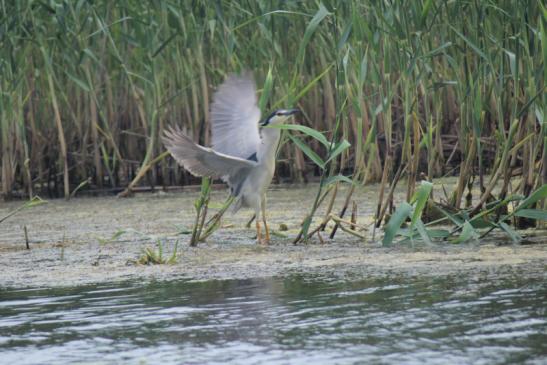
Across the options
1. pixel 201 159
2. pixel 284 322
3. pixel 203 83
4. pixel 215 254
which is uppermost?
pixel 203 83

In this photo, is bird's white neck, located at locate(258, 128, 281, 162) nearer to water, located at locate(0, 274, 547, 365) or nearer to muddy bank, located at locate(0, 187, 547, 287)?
muddy bank, located at locate(0, 187, 547, 287)

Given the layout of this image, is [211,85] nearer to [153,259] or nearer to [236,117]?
[236,117]

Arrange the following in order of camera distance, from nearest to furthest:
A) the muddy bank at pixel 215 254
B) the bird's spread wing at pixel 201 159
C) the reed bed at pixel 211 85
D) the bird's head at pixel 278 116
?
the muddy bank at pixel 215 254, the reed bed at pixel 211 85, the bird's spread wing at pixel 201 159, the bird's head at pixel 278 116

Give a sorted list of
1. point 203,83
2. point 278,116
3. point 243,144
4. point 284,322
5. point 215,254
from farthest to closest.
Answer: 1. point 203,83
2. point 243,144
3. point 278,116
4. point 215,254
5. point 284,322

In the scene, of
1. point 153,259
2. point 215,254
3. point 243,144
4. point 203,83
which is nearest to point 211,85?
point 203,83

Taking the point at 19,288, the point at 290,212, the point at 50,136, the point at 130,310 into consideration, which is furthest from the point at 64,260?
the point at 50,136

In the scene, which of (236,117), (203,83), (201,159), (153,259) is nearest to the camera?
(153,259)

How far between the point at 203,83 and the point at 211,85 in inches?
22.2

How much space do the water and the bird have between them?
5.03 ft

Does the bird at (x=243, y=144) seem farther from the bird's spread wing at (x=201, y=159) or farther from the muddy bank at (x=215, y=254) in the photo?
the muddy bank at (x=215, y=254)

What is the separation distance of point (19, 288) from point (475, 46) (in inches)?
97.2

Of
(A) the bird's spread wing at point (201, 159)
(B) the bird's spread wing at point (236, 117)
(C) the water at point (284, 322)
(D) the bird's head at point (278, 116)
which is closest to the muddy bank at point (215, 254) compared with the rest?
(C) the water at point (284, 322)

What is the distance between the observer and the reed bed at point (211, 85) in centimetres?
589

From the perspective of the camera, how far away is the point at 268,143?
252 inches
